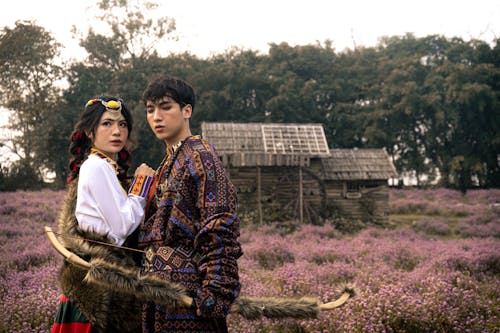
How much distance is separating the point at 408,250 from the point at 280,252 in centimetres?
297

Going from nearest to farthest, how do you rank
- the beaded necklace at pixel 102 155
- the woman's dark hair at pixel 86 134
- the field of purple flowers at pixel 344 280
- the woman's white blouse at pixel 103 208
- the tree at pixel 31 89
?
the woman's white blouse at pixel 103 208
the beaded necklace at pixel 102 155
the woman's dark hair at pixel 86 134
the field of purple flowers at pixel 344 280
the tree at pixel 31 89

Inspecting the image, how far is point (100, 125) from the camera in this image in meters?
2.99

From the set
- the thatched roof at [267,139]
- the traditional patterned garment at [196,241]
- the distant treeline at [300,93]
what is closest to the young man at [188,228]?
the traditional patterned garment at [196,241]

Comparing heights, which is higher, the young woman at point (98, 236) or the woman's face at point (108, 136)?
the woman's face at point (108, 136)

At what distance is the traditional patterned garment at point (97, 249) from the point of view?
2559mm

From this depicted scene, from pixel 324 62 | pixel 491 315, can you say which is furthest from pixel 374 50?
pixel 491 315

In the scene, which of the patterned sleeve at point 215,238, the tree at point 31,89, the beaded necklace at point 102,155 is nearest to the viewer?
the patterned sleeve at point 215,238

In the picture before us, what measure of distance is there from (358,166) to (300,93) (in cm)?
1559

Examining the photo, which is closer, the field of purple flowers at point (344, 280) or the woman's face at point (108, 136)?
the woman's face at point (108, 136)

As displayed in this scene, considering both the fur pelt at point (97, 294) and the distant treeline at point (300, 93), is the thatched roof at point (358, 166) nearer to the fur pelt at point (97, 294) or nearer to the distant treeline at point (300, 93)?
the distant treeline at point (300, 93)

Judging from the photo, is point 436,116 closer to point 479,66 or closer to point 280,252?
point 479,66

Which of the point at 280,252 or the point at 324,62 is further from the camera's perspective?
the point at 324,62

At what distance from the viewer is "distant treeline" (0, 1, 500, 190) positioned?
31375mm

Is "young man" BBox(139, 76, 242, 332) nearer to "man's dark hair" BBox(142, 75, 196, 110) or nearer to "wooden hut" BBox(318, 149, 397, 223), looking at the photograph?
"man's dark hair" BBox(142, 75, 196, 110)
